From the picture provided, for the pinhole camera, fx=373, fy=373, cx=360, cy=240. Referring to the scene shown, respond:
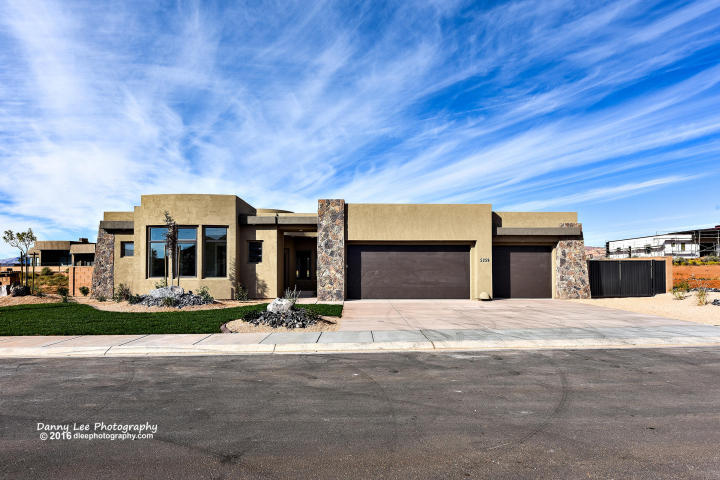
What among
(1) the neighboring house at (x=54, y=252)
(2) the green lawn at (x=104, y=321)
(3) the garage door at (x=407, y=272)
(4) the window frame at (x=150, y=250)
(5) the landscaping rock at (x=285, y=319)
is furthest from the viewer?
(1) the neighboring house at (x=54, y=252)

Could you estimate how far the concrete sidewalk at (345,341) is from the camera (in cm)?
877

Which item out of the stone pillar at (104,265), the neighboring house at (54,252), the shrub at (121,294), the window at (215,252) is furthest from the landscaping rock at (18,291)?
the neighboring house at (54,252)

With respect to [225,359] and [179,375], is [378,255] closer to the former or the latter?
[225,359]

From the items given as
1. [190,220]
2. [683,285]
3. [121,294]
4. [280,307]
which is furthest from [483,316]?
[121,294]

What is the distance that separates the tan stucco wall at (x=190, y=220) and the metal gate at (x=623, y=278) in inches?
775

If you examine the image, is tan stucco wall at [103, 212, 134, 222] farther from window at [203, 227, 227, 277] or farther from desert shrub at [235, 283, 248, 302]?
desert shrub at [235, 283, 248, 302]

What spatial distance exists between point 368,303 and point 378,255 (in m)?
3.09

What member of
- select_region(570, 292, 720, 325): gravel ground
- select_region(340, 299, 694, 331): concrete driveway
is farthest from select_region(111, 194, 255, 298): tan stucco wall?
select_region(570, 292, 720, 325): gravel ground

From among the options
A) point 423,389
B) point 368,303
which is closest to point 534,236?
point 368,303

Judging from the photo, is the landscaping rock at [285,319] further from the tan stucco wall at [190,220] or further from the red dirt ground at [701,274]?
the red dirt ground at [701,274]

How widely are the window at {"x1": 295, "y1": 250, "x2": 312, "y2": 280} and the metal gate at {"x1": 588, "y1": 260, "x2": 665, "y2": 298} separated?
1722cm

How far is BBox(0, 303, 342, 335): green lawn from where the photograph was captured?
10.8 metres

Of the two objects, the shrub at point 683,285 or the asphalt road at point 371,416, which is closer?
the asphalt road at point 371,416

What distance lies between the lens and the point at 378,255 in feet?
66.6
